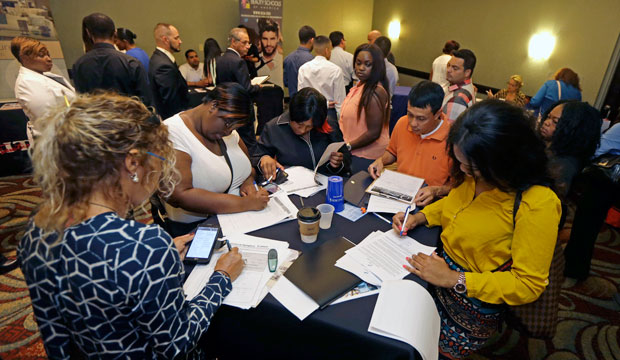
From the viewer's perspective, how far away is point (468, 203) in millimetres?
1398

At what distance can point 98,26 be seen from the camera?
116 inches

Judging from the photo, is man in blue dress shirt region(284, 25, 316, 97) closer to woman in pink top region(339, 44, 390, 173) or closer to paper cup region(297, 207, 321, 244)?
Answer: woman in pink top region(339, 44, 390, 173)

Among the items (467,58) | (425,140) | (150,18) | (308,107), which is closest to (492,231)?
(425,140)

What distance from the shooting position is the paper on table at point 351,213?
1649mm

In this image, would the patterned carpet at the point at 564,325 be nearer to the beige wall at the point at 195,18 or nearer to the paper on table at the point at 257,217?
the paper on table at the point at 257,217

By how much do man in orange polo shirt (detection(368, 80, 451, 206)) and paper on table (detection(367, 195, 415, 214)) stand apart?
25cm

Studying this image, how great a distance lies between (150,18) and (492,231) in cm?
670

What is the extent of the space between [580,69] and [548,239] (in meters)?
4.76

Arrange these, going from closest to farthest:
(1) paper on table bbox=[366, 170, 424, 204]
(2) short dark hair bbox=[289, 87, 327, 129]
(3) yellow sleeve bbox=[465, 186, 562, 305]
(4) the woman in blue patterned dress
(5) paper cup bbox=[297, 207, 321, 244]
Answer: (4) the woman in blue patterned dress, (3) yellow sleeve bbox=[465, 186, 562, 305], (5) paper cup bbox=[297, 207, 321, 244], (1) paper on table bbox=[366, 170, 424, 204], (2) short dark hair bbox=[289, 87, 327, 129]

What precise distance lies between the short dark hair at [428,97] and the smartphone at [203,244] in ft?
4.66

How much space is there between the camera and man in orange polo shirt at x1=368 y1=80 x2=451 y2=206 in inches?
78.7

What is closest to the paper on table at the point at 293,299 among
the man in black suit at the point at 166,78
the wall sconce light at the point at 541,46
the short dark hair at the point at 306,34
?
the man in black suit at the point at 166,78

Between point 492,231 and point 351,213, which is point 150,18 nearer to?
point 351,213

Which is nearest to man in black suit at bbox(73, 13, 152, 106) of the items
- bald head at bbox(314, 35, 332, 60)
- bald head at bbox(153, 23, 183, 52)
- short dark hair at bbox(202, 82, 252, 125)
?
bald head at bbox(153, 23, 183, 52)
